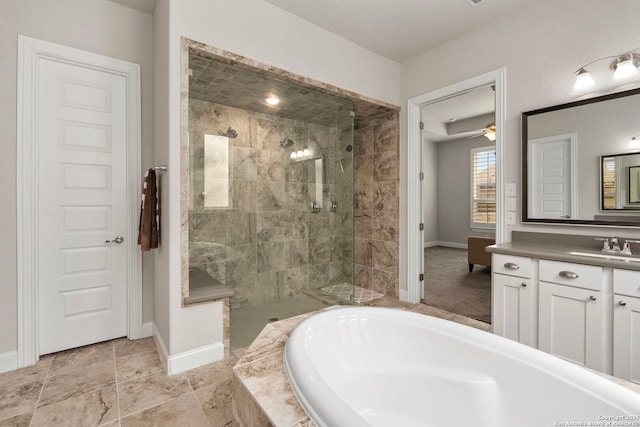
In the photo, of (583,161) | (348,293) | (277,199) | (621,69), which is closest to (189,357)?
(277,199)

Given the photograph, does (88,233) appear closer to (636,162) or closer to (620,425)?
(620,425)

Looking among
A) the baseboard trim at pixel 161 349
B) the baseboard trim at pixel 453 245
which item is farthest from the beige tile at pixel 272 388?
the baseboard trim at pixel 453 245

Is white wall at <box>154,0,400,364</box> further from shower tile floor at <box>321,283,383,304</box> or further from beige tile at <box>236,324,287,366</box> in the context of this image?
shower tile floor at <box>321,283,383,304</box>

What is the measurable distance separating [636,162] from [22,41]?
4.32 meters

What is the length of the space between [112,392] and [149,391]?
221 millimetres

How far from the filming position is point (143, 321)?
2.67 m

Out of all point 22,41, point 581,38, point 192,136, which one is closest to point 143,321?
point 192,136

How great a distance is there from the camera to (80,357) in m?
2.32

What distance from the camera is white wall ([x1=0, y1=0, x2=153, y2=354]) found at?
6.96 ft

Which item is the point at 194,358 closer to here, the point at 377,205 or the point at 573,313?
the point at 573,313

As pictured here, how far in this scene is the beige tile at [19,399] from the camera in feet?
5.60

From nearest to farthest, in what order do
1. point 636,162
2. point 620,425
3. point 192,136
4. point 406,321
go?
point 620,425 < point 406,321 < point 636,162 < point 192,136

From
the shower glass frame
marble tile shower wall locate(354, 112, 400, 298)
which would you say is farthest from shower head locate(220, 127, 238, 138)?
marble tile shower wall locate(354, 112, 400, 298)

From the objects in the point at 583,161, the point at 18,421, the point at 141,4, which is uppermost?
the point at 141,4
